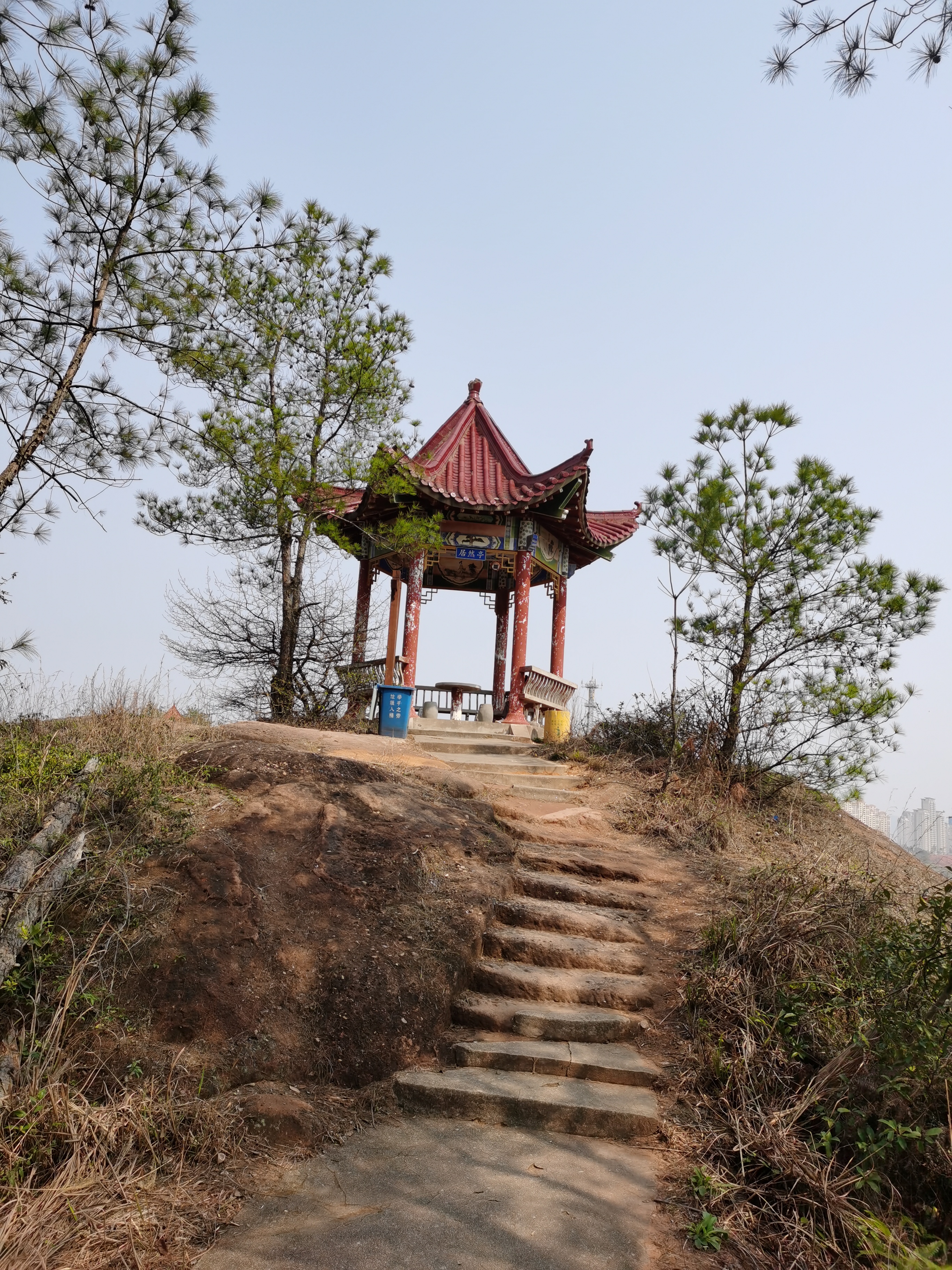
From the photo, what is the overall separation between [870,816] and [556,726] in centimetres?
414

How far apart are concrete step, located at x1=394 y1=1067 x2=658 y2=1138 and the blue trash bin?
737 cm

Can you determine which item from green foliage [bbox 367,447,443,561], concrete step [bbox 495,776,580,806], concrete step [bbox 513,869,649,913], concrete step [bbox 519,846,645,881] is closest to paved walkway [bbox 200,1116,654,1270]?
concrete step [bbox 513,869,649,913]

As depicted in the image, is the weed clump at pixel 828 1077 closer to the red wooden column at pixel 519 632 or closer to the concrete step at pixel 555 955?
the concrete step at pixel 555 955

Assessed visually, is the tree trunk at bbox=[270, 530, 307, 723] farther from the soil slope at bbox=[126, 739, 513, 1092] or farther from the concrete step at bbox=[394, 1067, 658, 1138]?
the concrete step at bbox=[394, 1067, 658, 1138]

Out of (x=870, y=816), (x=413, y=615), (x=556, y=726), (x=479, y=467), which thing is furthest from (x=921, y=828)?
(x=479, y=467)

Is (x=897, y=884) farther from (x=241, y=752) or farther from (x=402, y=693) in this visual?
(x=402, y=693)

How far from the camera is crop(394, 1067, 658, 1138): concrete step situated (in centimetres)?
365

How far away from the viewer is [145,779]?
518 cm

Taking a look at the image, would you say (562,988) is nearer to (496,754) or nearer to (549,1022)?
(549,1022)

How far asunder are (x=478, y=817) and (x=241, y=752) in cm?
179

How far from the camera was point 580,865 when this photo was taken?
244 inches

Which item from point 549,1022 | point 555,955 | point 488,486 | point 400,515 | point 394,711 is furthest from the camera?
point 488,486

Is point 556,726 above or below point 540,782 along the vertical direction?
above

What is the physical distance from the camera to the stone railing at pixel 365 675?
487 inches
